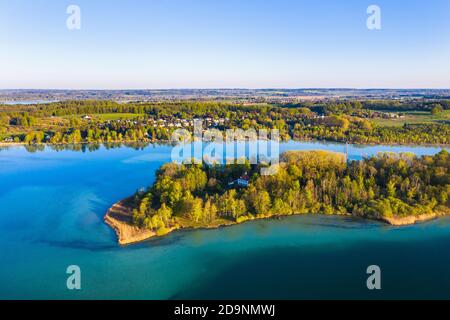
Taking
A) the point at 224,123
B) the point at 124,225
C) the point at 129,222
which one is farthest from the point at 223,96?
the point at 124,225

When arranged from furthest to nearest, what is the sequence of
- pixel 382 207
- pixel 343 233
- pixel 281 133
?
1. pixel 281 133
2. pixel 382 207
3. pixel 343 233

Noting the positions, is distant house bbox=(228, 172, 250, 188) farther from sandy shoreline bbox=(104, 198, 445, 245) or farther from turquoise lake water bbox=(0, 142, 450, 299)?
turquoise lake water bbox=(0, 142, 450, 299)

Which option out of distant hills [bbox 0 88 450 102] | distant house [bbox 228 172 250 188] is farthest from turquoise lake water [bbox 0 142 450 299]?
distant hills [bbox 0 88 450 102]

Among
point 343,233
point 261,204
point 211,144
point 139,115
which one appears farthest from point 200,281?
point 139,115
